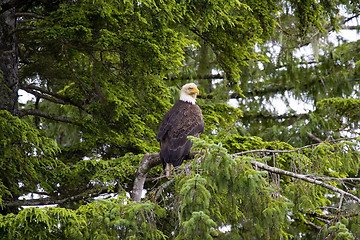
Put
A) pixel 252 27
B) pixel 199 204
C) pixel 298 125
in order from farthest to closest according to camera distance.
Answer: pixel 298 125, pixel 252 27, pixel 199 204

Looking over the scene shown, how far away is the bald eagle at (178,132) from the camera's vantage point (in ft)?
21.5

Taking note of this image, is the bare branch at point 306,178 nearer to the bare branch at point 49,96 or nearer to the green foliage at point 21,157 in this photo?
the green foliage at point 21,157

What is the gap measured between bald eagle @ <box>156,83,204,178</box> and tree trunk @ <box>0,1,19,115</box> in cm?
212

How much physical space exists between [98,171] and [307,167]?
9.56 feet

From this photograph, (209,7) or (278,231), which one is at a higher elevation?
(209,7)

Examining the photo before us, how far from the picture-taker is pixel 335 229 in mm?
4172

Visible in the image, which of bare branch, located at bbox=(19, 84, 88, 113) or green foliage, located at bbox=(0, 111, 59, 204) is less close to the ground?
bare branch, located at bbox=(19, 84, 88, 113)

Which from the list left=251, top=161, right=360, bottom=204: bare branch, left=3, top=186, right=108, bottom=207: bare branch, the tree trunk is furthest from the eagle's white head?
left=251, top=161, right=360, bottom=204: bare branch

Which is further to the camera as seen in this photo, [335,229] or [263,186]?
[263,186]

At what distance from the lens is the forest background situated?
14.7ft

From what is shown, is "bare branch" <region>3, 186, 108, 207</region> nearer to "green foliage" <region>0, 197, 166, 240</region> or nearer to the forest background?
the forest background

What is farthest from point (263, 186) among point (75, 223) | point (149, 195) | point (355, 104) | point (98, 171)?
point (355, 104)

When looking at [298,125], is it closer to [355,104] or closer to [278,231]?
[355,104]

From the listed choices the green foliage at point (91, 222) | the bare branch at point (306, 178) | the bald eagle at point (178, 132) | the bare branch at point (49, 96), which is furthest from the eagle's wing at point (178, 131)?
the bare branch at point (306, 178)
